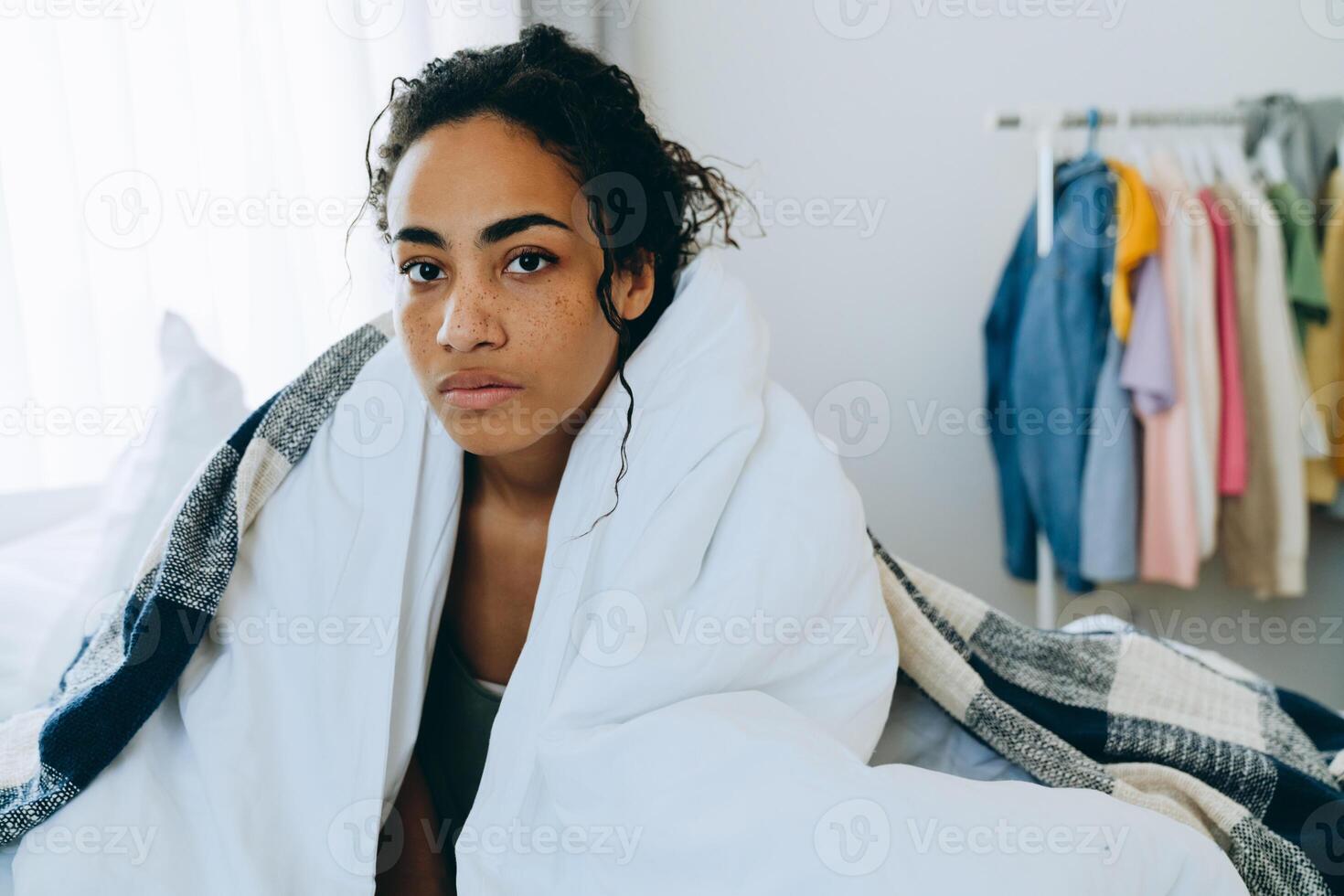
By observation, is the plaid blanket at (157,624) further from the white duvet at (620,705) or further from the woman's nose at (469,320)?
the woman's nose at (469,320)

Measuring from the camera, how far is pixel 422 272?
0.94 m

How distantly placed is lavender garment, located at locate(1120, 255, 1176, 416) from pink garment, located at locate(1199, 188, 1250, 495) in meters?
0.13

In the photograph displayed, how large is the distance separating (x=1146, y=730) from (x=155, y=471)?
3.84 feet

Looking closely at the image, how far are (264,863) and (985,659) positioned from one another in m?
0.68

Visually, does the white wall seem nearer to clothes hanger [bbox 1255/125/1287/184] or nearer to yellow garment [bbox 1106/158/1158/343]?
clothes hanger [bbox 1255/125/1287/184]

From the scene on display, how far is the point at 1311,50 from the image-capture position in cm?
227

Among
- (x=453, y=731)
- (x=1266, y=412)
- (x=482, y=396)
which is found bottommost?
(x=453, y=731)

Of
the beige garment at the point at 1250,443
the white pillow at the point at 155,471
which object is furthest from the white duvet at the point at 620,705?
the beige garment at the point at 1250,443

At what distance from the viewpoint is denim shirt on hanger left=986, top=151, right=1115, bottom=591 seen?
194cm

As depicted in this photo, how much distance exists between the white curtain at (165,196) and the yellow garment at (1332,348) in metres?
1.74

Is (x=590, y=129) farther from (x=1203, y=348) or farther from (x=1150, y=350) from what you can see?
(x=1203, y=348)

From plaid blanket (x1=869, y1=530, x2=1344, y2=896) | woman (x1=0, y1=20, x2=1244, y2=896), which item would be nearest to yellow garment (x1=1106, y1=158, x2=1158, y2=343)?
plaid blanket (x1=869, y1=530, x2=1344, y2=896)

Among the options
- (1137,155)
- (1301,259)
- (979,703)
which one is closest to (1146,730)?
(979,703)

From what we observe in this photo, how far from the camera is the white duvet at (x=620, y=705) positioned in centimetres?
67
